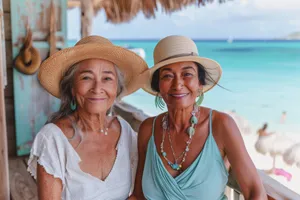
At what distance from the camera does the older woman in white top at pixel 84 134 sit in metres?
1.38

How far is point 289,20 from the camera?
23297 mm

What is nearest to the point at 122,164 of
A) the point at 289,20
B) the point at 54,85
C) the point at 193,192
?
the point at 193,192

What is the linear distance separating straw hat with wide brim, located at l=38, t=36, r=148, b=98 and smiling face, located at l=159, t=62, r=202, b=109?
208 mm

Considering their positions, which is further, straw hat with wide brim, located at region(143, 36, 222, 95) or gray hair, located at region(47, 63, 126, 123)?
gray hair, located at region(47, 63, 126, 123)

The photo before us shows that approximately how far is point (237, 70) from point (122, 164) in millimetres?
21680

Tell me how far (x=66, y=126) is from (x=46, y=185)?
262 millimetres

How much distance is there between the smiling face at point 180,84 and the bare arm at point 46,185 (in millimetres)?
578

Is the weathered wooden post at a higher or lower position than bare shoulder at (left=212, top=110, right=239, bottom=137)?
higher

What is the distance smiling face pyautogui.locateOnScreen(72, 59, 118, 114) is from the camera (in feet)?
4.61

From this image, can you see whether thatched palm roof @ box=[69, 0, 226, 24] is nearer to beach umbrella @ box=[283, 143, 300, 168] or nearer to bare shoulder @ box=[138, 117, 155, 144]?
bare shoulder @ box=[138, 117, 155, 144]

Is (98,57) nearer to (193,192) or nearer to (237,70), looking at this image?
(193,192)

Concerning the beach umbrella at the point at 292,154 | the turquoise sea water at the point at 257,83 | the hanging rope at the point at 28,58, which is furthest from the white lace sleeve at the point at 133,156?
the turquoise sea water at the point at 257,83

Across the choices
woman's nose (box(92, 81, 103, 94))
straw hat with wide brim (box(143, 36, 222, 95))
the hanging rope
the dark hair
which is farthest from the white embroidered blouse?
the hanging rope

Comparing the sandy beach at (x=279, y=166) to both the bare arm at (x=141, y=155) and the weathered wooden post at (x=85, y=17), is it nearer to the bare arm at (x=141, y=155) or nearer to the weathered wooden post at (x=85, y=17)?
the weathered wooden post at (x=85, y=17)
